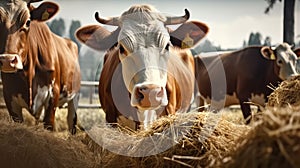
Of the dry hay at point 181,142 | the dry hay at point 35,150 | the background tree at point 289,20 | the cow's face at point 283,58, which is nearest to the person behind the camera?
the dry hay at point 181,142

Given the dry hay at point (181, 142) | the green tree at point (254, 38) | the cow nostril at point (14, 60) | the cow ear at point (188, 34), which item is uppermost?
the cow ear at point (188, 34)

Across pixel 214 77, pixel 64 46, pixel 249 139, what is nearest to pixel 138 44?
pixel 249 139

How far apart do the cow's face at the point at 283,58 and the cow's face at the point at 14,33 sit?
4.18 metres

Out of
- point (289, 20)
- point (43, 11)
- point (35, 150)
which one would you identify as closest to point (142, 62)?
point (35, 150)

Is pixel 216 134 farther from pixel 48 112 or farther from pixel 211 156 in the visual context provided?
pixel 48 112

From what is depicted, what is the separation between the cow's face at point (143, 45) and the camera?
157 inches

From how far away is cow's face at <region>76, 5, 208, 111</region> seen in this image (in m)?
3.99

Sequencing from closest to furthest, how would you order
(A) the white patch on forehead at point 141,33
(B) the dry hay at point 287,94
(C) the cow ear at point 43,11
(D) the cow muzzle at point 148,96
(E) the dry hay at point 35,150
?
(B) the dry hay at point 287,94
(E) the dry hay at point 35,150
(D) the cow muzzle at point 148,96
(A) the white patch on forehead at point 141,33
(C) the cow ear at point 43,11

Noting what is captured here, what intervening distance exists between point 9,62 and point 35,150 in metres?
1.54

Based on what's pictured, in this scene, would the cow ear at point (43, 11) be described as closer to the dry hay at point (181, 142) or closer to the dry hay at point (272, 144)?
the dry hay at point (181, 142)

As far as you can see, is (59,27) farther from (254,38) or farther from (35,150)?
(35,150)

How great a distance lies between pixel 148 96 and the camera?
12.8ft

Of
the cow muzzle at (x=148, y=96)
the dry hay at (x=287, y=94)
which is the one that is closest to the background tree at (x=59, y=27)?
the cow muzzle at (x=148, y=96)

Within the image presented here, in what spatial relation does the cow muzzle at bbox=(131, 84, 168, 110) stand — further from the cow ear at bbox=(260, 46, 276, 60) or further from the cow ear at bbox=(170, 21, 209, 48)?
the cow ear at bbox=(260, 46, 276, 60)
